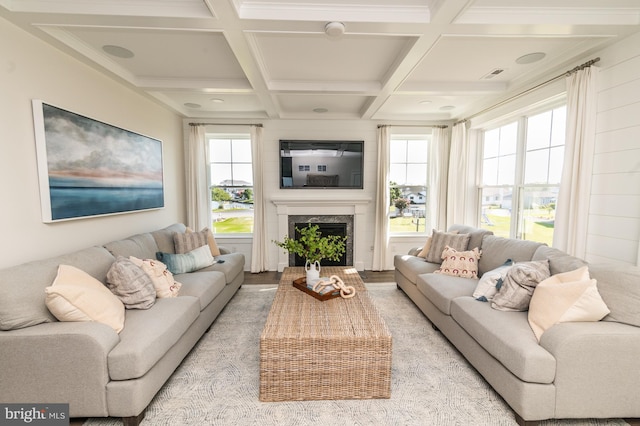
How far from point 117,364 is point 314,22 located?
8.17ft

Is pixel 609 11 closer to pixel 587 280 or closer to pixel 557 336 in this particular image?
pixel 587 280

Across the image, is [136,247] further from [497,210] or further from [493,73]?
[497,210]

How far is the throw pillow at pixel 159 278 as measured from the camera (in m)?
2.33

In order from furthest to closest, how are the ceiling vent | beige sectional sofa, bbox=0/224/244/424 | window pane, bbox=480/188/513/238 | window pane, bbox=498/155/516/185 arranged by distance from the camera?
window pane, bbox=480/188/513/238 < window pane, bbox=498/155/516/185 < the ceiling vent < beige sectional sofa, bbox=0/224/244/424

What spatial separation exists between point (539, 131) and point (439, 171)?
1.60 meters

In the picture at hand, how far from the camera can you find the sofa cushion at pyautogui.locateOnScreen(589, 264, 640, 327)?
166cm

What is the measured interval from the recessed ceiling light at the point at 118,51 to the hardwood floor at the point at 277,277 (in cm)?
301

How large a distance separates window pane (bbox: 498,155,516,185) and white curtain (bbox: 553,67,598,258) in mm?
1073

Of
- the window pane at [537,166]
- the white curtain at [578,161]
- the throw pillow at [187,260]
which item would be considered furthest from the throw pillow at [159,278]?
the window pane at [537,166]

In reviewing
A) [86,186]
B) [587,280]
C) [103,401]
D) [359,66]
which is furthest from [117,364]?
[359,66]

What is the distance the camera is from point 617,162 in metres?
2.20

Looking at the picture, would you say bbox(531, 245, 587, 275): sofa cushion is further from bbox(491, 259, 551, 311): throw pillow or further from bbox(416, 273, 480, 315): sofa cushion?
bbox(416, 273, 480, 315): sofa cushion

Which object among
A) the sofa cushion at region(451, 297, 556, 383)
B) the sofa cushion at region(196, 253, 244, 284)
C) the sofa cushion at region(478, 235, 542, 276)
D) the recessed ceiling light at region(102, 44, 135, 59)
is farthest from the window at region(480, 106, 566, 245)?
the recessed ceiling light at region(102, 44, 135, 59)

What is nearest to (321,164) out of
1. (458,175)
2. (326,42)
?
(458,175)
